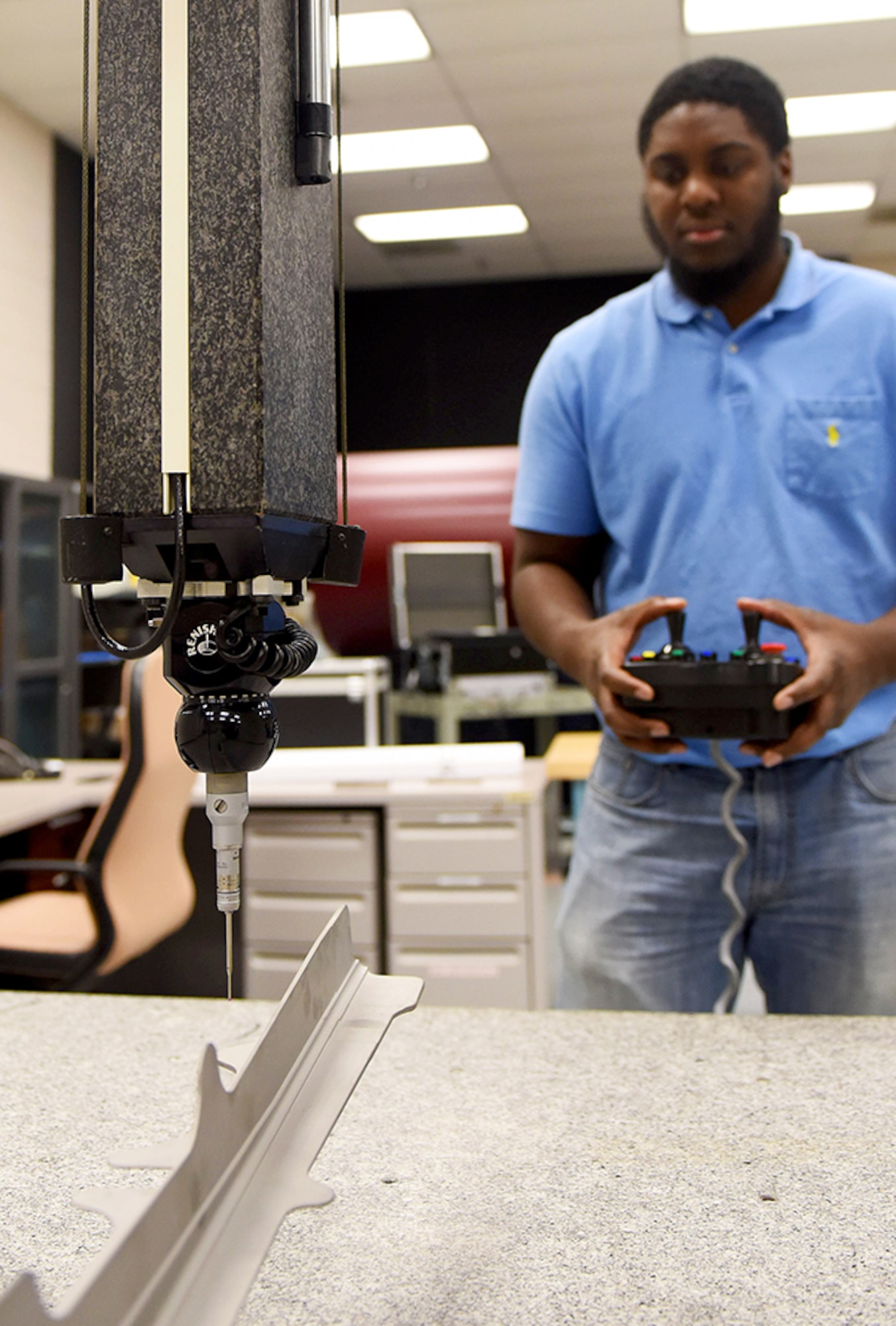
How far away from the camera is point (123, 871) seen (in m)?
2.31

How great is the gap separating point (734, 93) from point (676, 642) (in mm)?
617

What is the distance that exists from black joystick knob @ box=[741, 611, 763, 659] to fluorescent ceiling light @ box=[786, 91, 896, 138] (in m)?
4.36

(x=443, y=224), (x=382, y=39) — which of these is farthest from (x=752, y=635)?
(x=443, y=224)

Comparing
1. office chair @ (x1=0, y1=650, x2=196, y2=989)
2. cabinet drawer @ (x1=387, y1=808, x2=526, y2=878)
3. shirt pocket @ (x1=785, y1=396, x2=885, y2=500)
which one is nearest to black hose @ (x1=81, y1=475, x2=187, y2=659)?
shirt pocket @ (x1=785, y1=396, x2=885, y2=500)

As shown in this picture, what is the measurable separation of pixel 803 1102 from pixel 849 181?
5.87 meters

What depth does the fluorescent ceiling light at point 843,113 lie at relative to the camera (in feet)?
15.3

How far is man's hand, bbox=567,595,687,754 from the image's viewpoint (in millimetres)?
993

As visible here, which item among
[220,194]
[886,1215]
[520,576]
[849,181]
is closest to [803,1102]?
[886,1215]

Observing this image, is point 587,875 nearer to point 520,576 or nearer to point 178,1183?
point 520,576

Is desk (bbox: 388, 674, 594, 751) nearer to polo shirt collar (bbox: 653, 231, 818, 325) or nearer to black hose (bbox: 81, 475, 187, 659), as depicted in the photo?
polo shirt collar (bbox: 653, 231, 818, 325)

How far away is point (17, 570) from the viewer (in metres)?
4.42

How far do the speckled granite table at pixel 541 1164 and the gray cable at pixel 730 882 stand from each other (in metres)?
0.26

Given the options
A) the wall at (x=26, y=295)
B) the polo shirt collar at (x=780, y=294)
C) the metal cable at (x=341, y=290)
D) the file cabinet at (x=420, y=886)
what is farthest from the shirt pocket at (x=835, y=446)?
the wall at (x=26, y=295)

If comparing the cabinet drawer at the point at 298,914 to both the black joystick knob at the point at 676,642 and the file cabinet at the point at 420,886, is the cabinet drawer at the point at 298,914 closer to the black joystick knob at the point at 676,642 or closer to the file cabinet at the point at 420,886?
the file cabinet at the point at 420,886
